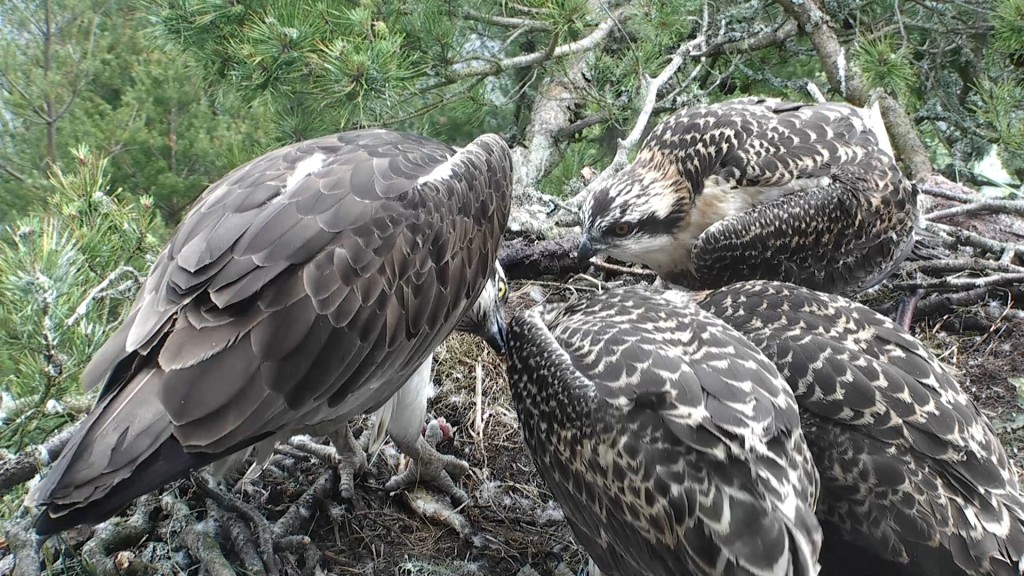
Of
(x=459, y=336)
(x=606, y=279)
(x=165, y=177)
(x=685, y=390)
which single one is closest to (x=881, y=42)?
(x=606, y=279)

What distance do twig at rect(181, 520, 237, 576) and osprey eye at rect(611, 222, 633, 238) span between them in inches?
77.1

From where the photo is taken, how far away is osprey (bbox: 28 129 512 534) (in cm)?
174

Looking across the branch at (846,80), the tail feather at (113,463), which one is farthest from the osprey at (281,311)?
the branch at (846,80)

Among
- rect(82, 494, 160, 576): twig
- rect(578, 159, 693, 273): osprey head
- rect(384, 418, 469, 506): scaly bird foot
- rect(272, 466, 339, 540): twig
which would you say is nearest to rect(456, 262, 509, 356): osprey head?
rect(384, 418, 469, 506): scaly bird foot

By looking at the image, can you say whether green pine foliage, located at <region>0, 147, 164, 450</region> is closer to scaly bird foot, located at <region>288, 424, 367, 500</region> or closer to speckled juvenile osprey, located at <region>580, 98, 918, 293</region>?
scaly bird foot, located at <region>288, 424, 367, 500</region>

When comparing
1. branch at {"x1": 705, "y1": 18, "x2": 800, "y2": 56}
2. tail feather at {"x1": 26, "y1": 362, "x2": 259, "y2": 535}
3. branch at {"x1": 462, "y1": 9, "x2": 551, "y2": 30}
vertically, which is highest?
branch at {"x1": 462, "y1": 9, "x2": 551, "y2": 30}

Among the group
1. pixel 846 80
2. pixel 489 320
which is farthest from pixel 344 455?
pixel 846 80

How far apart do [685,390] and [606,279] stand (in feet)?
6.94

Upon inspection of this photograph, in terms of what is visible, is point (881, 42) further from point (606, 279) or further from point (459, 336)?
point (459, 336)

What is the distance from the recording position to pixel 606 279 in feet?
13.0

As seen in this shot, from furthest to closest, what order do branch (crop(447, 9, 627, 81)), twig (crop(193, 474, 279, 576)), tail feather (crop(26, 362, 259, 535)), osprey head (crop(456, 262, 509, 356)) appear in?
branch (crop(447, 9, 627, 81)) < osprey head (crop(456, 262, 509, 356)) < twig (crop(193, 474, 279, 576)) < tail feather (crop(26, 362, 259, 535))

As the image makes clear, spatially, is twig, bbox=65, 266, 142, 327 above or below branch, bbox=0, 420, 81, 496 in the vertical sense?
above

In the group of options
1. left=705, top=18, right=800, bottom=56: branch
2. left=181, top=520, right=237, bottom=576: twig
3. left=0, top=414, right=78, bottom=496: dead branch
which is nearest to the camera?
left=0, top=414, right=78, bottom=496: dead branch

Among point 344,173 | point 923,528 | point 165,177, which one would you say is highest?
point 344,173
